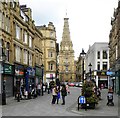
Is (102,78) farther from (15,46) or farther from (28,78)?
(15,46)

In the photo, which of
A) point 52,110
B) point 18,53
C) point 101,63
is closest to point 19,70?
point 18,53

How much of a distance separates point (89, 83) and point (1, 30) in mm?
15240

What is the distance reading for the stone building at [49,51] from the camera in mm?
94875

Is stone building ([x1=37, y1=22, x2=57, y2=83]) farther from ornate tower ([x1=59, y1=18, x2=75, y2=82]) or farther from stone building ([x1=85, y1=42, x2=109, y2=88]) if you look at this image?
ornate tower ([x1=59, y1=18, x2=75, y2=82])

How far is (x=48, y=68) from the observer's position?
96312 millimetres

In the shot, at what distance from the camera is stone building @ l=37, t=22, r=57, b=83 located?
94.9 m

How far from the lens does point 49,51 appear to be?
95.8m

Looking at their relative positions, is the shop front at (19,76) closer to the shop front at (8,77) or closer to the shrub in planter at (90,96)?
the shop front at (8,77)

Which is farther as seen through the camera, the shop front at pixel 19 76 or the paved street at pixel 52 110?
the shop front at pixel 19 76

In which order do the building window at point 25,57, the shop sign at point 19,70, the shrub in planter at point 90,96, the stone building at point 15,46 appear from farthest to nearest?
the building window at point 25,57
the shop sign at point 19,70
the stone building at point 15,46
the shrub in planter at point 90,96

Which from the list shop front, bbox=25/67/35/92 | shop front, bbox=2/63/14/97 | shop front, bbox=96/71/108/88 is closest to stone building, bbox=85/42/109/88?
shop front, bbox=96/71/108/88

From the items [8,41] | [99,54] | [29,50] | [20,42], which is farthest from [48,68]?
[8,41]

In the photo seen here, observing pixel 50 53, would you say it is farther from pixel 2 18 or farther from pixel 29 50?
pixel 2 18

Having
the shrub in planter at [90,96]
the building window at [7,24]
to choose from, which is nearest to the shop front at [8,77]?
the building window at [7,24]
